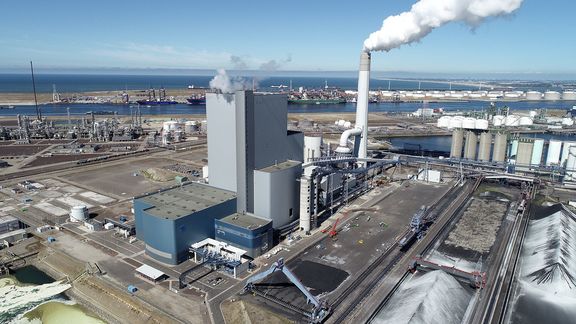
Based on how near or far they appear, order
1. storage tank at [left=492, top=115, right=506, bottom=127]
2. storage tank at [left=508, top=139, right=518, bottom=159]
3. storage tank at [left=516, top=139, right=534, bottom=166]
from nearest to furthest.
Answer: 1. storage tank at [left=516, top=139, right=534, bottom=166]
2. storage tank at [left=508, top=139, right=518, bottom=159]
3. storage tank at [left=492, top=115, right=506, bottom=127]

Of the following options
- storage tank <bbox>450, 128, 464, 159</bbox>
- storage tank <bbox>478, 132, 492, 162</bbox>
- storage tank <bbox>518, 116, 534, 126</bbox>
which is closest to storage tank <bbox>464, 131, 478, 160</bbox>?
storage tank <bbox>450, 128, 464, 159</bbox>

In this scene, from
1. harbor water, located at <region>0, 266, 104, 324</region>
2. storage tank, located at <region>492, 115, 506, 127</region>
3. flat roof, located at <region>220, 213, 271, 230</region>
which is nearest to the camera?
harbor water, located at <region>0, 266, 104, 324</region>

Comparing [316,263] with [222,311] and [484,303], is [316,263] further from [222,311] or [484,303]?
[484,303]

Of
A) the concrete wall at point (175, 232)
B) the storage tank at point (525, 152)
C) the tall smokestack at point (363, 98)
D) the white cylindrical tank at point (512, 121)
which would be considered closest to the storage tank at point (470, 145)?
the storage tank at point (525, 152)

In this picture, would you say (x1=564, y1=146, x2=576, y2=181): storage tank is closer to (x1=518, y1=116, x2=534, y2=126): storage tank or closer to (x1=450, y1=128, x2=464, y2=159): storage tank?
(x1=450, y1=128, x2=464, y2=159): storage tank

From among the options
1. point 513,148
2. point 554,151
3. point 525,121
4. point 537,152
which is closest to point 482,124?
point 513,148

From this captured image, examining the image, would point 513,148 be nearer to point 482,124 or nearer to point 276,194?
point 482,124

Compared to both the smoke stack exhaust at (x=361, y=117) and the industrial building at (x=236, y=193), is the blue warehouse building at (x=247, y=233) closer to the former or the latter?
the industrial building at (x=236, y=193)
